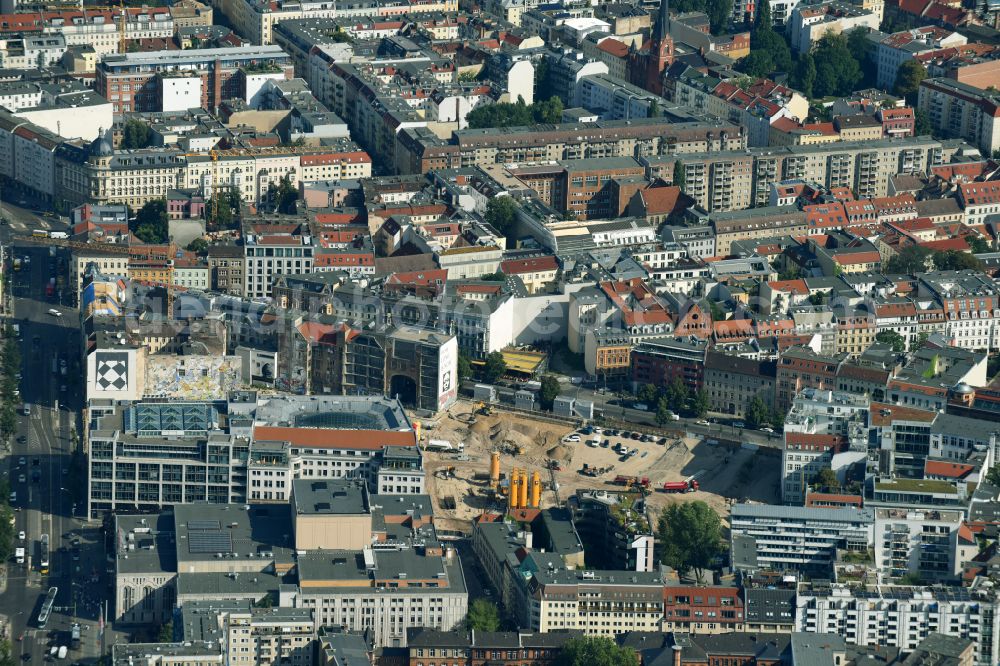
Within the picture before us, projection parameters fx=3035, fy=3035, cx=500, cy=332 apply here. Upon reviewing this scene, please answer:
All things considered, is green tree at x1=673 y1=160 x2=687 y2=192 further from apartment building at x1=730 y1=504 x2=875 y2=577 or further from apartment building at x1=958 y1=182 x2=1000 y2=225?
apartment building at x1=730 y1=504 x2=875 y2=577

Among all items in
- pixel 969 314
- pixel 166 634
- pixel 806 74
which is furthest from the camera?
pixel 806 74

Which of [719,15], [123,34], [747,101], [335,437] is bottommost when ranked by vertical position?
[335,437]

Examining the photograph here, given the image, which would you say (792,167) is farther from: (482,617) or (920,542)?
(482,617)

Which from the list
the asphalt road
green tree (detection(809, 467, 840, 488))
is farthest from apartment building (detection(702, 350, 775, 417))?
the asphalt road

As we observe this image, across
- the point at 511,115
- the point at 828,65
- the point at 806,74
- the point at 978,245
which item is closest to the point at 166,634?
the point at 978,245

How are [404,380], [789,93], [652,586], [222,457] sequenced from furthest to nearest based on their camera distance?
1. [789,93]
2. [404,380]
3. [222,457]
4. [652,586]

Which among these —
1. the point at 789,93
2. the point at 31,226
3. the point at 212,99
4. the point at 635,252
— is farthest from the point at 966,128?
the point at 31,226

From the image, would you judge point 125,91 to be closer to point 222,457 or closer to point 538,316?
point 538,316
